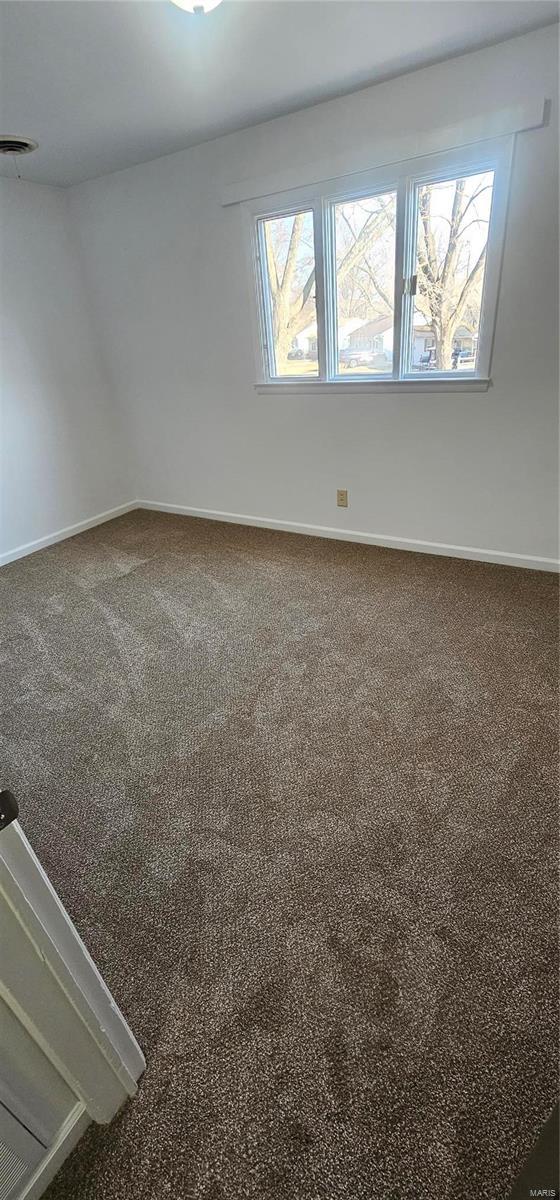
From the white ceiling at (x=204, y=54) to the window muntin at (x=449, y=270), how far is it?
0.45m

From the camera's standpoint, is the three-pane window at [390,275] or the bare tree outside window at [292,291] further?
the bare tree outside window at [292,291]

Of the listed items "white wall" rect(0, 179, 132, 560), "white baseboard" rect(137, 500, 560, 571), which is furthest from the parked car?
"white wall" rect(0, 179, 132, 560)

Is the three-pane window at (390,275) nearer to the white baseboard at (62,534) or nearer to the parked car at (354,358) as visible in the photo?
the parked car at (354,358)

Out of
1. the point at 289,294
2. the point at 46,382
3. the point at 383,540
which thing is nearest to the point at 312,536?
the point at 383,540

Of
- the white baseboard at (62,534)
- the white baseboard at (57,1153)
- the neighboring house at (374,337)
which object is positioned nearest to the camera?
the white baseboard at (57,1153)

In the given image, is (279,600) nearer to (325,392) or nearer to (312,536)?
(312,536)

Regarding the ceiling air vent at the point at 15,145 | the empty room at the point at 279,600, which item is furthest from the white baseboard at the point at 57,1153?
the ceiling air vent at the point at 15,145

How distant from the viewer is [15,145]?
249cm

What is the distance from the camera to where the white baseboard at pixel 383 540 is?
2.82 m

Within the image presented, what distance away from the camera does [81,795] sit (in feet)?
5.59

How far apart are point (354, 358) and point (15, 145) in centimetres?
196

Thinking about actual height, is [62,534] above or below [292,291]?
below

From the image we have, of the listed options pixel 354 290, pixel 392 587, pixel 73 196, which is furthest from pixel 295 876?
pixel 73 196

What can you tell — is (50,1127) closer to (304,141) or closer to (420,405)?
(420,405)
